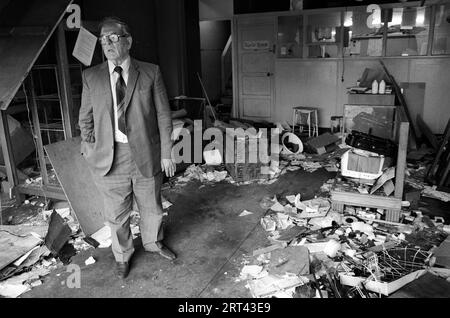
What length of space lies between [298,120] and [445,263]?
4.87 metres

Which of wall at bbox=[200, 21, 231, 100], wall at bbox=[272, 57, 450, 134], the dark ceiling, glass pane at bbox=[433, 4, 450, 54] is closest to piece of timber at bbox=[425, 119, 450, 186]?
wall at bbox=[272, 57, 450, 134]

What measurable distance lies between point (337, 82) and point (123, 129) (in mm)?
5539

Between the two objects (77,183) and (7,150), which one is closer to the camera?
(77,183)

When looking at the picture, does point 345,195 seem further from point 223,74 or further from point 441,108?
point 223,74

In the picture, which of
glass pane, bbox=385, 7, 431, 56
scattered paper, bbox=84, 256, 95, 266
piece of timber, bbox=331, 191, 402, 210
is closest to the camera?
scattered paper, bbox=84, 256, 95, 266

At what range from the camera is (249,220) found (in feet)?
13.2

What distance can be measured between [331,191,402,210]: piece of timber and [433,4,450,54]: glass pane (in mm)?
4132

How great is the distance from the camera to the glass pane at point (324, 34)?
7.26 meters

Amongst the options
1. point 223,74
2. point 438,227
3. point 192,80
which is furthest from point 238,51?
point 438,227

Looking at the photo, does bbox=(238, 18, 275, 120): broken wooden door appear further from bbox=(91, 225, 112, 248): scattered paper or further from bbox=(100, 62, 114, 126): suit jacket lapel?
bbox=(100, 62, 114, 126): suit jacket lapel

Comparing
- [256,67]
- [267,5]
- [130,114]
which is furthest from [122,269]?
[267,5]

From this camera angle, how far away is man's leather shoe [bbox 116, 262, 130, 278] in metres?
3.06

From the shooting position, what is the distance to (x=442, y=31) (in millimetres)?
6578

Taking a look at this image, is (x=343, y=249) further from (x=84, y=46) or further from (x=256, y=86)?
(x=256, y=86)
